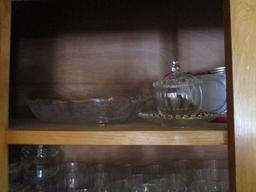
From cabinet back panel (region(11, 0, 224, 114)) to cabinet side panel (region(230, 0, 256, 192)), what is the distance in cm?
34

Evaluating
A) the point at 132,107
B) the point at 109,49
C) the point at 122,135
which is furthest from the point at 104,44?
the point at 122,135

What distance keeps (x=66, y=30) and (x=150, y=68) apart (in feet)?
0.80

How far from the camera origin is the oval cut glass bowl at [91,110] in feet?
1.88

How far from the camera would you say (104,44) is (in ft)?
2.72

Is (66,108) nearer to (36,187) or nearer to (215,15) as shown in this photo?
(36,187)

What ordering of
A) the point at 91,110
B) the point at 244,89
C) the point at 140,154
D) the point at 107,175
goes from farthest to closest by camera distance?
the point at 140,154
the point at 107,175
the point at 91,110
the point at 244,89

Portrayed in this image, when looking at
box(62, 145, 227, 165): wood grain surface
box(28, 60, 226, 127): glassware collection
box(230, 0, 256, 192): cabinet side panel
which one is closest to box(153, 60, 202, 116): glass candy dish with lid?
box(28, 60, 226, 127): glassware collection

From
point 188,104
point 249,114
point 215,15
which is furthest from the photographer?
point 215,15

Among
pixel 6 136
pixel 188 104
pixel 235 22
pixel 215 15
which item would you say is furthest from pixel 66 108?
pixel 215 15

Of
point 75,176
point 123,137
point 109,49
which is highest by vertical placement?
point 109,49

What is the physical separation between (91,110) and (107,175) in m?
0.19

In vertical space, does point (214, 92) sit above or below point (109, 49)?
below

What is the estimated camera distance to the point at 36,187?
64 centimetres

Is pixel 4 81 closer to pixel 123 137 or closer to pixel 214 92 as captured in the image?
pixel 123 137
